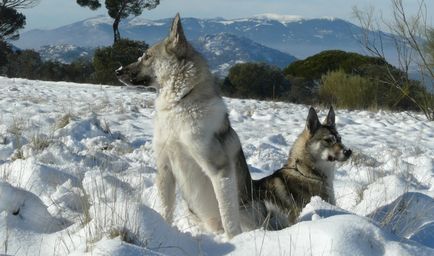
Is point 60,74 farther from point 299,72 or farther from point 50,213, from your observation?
point 50,213

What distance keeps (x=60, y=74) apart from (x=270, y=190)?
96.8ft

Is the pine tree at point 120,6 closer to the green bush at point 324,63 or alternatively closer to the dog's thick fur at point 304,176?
the green bush at point 324,63

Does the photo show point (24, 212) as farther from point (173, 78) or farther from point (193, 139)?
point (173, 78)

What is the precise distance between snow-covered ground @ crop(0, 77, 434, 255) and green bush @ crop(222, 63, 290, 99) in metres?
21.5

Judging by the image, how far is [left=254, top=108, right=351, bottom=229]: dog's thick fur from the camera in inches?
184

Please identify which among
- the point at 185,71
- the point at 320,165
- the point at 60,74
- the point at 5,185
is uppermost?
the point at 185,71

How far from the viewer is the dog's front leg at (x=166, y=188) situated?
4.24 m

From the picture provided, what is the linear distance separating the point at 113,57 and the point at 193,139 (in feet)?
73.7

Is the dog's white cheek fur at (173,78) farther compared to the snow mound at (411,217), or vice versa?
the dog's white cheek fur at (173,78)

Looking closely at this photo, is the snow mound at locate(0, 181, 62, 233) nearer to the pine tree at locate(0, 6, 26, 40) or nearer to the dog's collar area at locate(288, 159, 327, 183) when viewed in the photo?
the dog's collar area at locate(288, 159, 327, 183)

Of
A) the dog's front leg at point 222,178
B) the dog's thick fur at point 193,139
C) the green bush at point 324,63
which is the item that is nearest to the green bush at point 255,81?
the green bush at point 324,63

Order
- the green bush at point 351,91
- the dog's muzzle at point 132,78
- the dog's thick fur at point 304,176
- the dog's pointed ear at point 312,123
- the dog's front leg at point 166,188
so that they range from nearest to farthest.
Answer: the dog's front leg at point 166,188, the dog's muzzle at point 132,78, the dog's thick fur at point 304,176, the dog's pointed ear at point 312,123, the green bush at point 351,91

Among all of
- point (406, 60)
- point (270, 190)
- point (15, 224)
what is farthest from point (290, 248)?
point (406, 60)

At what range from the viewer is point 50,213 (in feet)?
11.8
